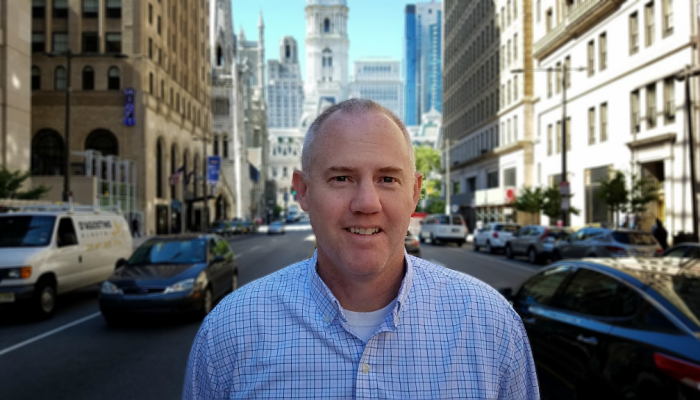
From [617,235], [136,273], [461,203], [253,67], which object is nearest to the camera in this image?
[136,273]

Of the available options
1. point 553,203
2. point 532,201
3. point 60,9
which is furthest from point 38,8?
point 553,203

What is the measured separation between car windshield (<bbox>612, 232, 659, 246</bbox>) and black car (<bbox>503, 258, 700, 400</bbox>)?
1416cm

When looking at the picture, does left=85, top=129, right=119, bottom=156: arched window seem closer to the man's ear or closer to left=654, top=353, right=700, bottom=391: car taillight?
left=654, top=353, right=700, bottom=391: car taillight

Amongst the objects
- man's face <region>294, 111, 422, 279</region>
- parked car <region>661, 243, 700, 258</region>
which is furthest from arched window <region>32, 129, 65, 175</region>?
man's face <region>294, 111, 422, 279</region>

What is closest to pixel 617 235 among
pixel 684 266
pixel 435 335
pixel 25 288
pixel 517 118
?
pixel 684 266

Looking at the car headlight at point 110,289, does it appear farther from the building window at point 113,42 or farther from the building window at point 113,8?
the building window at point 113,8

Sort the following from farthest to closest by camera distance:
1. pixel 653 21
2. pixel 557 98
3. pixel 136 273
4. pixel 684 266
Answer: pixel 557 98
pixel 653 21
pixel 136 273
pixel 684 266

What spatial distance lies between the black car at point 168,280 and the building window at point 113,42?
41841 millimetres

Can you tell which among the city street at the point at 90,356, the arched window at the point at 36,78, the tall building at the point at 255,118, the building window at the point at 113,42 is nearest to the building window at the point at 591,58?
the city street at the point at 90,356

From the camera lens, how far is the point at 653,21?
28.7m

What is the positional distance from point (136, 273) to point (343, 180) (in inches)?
381

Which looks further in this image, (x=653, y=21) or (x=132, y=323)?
(x=653, y=21)

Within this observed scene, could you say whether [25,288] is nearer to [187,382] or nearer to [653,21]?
[187,382]

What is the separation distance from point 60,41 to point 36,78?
3.68 m
